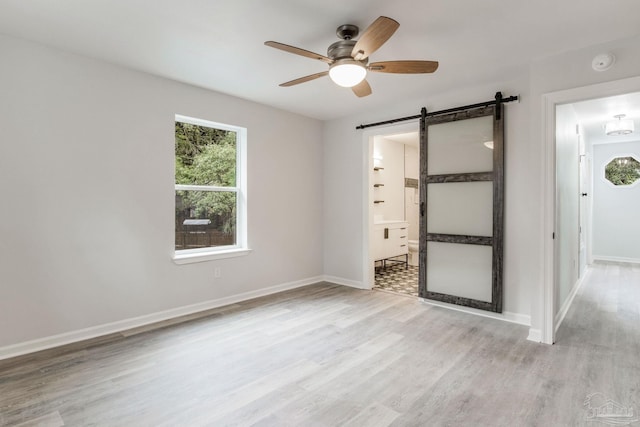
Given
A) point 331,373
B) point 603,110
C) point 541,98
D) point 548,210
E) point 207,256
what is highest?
point 603,110

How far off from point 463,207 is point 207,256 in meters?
3.03

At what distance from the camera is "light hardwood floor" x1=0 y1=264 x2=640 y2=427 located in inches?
78.1

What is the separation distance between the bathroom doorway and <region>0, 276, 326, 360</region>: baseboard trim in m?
1.90

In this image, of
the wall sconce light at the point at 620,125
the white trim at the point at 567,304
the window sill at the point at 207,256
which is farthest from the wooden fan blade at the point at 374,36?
the wall sconce light at the point at 620,125

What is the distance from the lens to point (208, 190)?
161 inches

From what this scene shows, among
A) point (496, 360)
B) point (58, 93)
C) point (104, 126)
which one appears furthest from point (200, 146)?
point (496, 360)

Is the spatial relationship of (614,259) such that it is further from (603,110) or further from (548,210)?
(548,210)

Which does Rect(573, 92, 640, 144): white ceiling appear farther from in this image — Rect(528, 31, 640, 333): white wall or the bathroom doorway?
the bathroom doorway

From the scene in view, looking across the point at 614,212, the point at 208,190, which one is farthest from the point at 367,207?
the point at 614,212

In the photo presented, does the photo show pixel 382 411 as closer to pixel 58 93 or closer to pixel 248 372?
pixel 248 372

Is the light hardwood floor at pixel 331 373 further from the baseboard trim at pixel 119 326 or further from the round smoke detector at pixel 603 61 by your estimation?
the round smoke detector at pixel 603 61

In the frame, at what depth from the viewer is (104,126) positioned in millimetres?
3188

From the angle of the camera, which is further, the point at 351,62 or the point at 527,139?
the point at 527,139

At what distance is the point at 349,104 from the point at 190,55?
216 centimetres
